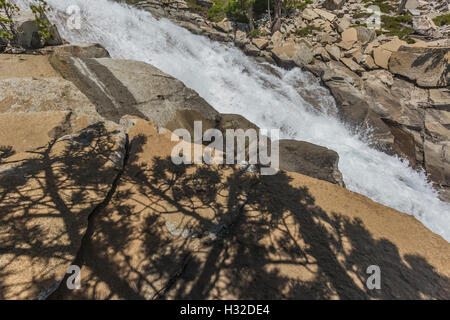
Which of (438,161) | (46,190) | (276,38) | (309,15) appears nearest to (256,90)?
(276,38)

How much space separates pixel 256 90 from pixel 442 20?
20.5 meters

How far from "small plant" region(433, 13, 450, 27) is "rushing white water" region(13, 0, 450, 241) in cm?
1497

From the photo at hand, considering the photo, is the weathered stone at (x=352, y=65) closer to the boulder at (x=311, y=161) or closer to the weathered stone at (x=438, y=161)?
the weathered stone at (x=438, y=161)

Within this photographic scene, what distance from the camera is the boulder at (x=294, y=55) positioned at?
16.9 meters

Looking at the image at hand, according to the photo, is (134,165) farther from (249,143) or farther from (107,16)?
(107,16)

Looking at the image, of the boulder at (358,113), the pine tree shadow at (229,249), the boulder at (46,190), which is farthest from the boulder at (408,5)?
the boulder at (46,190)

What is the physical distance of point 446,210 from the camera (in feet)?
32.9

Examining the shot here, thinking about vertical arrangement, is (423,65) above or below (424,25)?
below

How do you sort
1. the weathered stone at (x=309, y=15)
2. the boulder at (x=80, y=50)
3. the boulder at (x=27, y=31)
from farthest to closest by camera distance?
the weathered stone at (x=309, y=15) → the boulder at (x=80, y=50) → the boulder at (x=27, y=31)

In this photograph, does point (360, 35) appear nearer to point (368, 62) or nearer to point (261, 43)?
point (368, 62)

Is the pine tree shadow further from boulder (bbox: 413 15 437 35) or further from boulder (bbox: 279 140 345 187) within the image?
boulder (bbox: 413 15 437 35)

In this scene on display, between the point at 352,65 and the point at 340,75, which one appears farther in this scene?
the point at 352,65

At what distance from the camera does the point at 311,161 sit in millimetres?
7754

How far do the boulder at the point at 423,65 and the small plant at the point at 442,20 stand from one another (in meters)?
9.43
